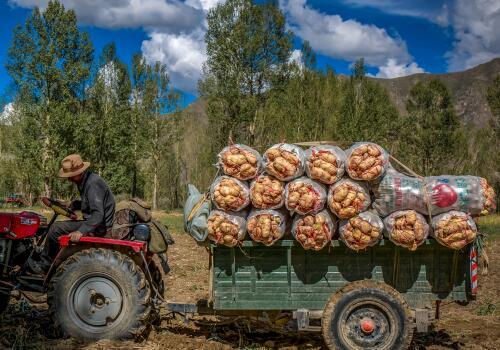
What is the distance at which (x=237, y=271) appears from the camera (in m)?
5.43

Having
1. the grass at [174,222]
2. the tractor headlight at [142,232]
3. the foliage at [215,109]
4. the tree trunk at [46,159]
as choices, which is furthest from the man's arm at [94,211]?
the tree trunk at [46,159]

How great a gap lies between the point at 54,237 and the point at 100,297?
844 mm

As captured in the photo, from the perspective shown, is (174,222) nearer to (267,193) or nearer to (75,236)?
(75,236)

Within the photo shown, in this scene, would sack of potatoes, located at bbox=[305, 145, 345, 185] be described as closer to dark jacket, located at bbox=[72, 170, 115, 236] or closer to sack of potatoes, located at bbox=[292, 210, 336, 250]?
sack of potatoes, located at bbox=[292, 210, 336, 250]

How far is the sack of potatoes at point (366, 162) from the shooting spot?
17.2ft

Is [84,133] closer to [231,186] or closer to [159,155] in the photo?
[159,155]

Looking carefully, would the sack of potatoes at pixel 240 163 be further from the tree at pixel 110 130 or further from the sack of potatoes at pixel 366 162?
the tree at pixel 110 130

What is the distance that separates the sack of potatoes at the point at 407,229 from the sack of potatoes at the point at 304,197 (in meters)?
0.70

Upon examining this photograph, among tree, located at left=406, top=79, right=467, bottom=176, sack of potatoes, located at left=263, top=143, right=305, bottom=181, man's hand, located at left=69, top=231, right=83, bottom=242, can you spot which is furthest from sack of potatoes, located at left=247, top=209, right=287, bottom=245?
tree, located at left=406, top=79, right=467, bottom=176

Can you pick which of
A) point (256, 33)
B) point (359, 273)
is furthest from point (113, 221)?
point (256, 33)

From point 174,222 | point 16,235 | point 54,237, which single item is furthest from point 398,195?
point 174,222

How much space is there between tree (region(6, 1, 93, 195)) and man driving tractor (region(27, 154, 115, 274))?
27360mm

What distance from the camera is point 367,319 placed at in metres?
5.41

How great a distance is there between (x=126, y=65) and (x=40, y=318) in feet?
124
